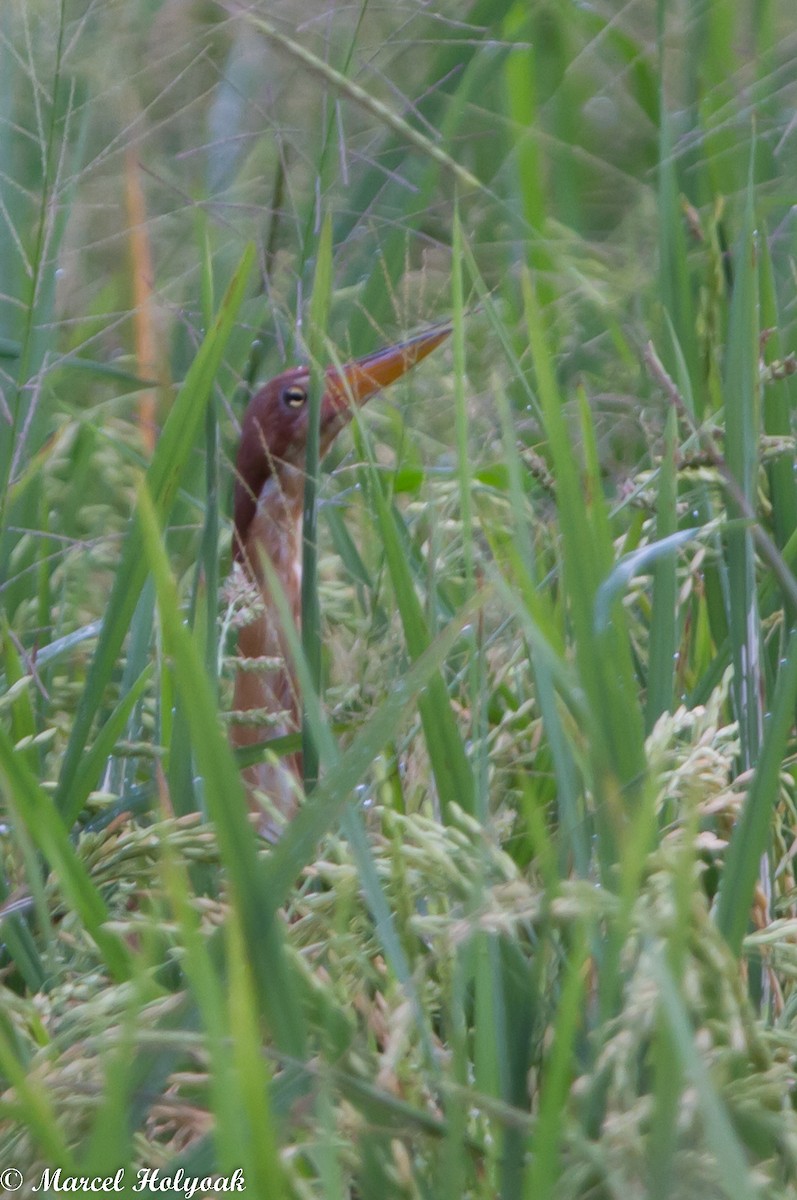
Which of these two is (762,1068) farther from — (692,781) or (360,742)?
(360,742)

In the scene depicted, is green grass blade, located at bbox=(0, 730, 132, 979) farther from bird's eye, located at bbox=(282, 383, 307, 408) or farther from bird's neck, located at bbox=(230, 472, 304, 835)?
bird's eye, located at bbox=(282, 383, 307, 408)

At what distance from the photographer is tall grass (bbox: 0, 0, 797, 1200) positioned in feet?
2.61

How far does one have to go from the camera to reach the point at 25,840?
3.24 feet

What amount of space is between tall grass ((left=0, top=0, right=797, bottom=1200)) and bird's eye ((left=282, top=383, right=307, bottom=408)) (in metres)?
0.06

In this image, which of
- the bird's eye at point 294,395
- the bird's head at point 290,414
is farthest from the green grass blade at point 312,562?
the bird's eye at point 294,395

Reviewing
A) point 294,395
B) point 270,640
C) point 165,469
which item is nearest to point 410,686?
point 165,469

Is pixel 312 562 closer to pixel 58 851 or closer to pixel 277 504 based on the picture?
pixel 58 851

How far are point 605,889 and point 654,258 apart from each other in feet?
3.19

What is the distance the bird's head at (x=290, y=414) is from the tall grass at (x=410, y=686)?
0.20 ft

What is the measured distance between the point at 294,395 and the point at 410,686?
41.0 inches

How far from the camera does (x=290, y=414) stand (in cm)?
191

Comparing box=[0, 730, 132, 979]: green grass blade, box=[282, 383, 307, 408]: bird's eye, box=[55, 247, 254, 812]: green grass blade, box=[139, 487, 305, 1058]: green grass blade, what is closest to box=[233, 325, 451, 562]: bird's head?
box=[282, 383, 307, 408]: bird's eye

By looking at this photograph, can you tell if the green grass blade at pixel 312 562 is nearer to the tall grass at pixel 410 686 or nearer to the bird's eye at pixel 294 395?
the tall grass at pixel 410 686

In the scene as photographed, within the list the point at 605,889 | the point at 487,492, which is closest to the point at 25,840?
the point at 605,889
